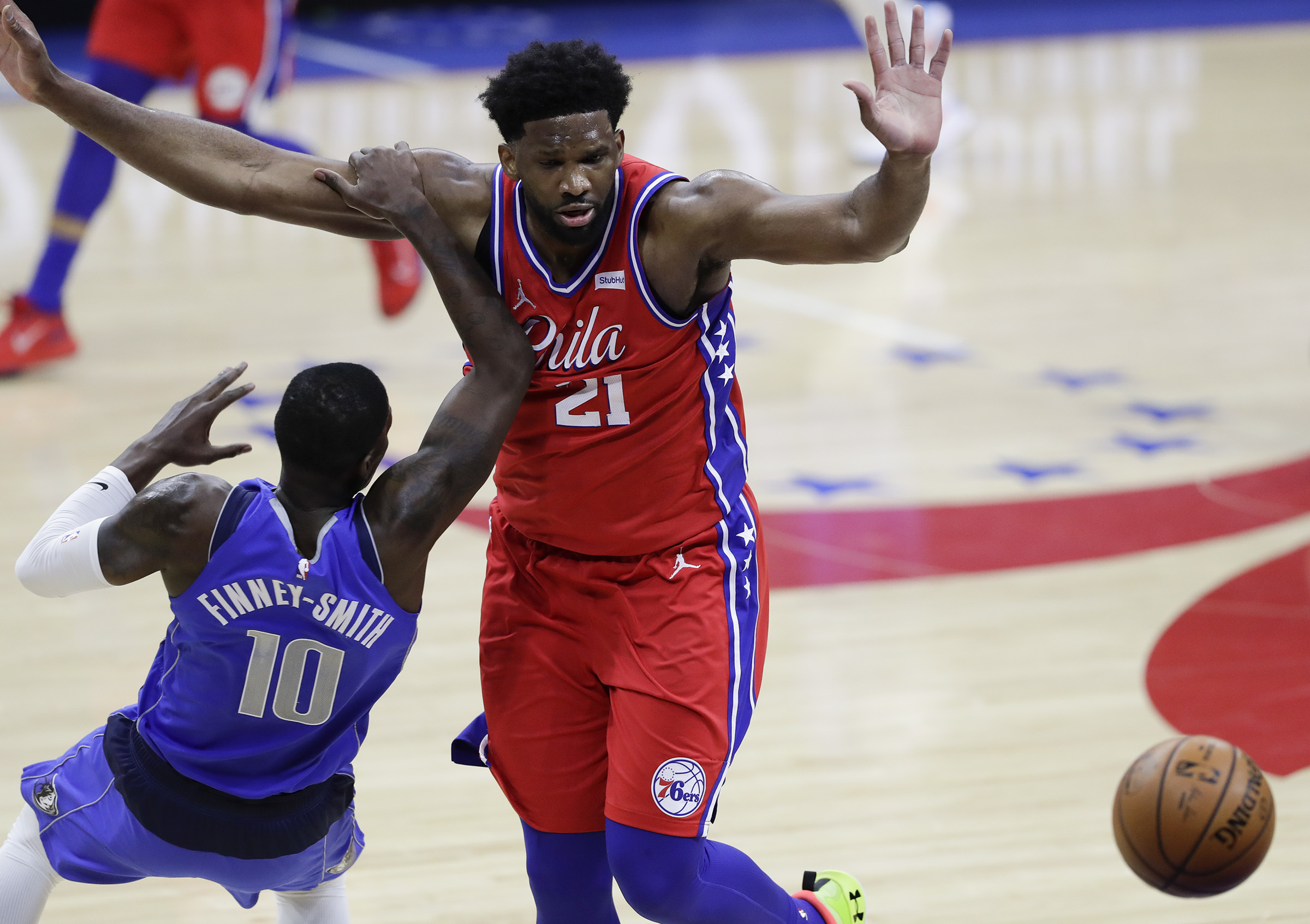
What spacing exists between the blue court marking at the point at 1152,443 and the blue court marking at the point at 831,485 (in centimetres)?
106

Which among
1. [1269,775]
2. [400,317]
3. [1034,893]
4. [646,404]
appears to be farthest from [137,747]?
[400,317]

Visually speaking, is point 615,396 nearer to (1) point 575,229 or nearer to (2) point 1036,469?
(1) point 575,229

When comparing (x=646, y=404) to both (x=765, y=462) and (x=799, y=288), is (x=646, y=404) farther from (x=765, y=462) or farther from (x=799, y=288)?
(x=799, y=288)

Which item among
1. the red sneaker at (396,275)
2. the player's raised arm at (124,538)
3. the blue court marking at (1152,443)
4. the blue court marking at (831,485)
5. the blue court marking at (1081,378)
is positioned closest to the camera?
the player's raised arm at (124,538)

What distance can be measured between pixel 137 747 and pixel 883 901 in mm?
1632

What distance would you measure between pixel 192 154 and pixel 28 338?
448 cm

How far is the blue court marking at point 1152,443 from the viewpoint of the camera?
6199 mm

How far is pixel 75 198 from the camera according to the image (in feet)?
22.5

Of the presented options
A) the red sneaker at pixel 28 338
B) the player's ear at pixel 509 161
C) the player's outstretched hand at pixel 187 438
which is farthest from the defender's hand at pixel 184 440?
the red sneaker at pixel 28 338

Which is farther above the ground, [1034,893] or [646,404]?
[646,404]

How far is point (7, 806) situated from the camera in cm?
379

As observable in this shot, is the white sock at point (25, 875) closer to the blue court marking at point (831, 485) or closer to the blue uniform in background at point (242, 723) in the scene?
the blue uniform in background at point (242, 723)

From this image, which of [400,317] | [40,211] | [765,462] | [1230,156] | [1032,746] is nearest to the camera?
[1032,746]

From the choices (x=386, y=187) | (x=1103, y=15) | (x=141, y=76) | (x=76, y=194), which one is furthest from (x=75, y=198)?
(x=1103, y=15)
